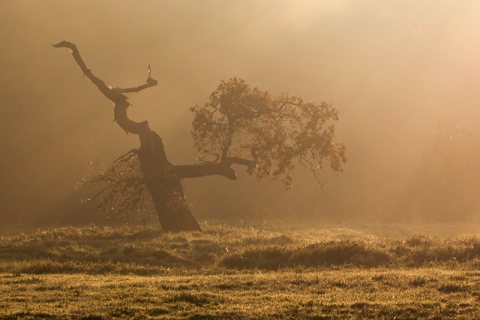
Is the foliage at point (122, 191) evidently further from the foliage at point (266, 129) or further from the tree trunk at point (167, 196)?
the foliage at point (266, 129)

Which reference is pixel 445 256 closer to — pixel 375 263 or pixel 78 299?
pixel 375 263

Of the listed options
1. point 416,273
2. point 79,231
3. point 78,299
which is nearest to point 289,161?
point 79,231

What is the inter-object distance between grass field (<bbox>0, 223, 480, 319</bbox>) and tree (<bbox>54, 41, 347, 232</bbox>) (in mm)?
3485

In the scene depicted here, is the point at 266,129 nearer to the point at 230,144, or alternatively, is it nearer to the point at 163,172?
the point at 230,144

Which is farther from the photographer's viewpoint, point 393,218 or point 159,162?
point 393,218

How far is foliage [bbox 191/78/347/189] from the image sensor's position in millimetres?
30344

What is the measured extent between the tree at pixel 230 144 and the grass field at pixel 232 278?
348cm

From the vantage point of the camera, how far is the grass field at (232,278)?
1295 centimetres

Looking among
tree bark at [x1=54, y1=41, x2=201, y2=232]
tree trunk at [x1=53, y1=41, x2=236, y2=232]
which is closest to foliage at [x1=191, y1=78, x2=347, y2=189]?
tree trunk at [x1=53, y1=41, x2=236, y2=232]

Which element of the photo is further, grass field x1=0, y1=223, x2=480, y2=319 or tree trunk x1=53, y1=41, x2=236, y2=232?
tree trunk x1=53, y1=41, x2=236, y2=232

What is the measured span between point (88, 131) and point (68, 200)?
16.8 meters

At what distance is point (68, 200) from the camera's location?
50.7 meters

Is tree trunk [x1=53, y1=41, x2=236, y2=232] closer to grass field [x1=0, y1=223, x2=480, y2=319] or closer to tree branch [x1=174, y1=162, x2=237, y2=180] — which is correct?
tree branch [x1=174, y1=162, x2=237, y2=180]

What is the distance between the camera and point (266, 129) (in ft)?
100
